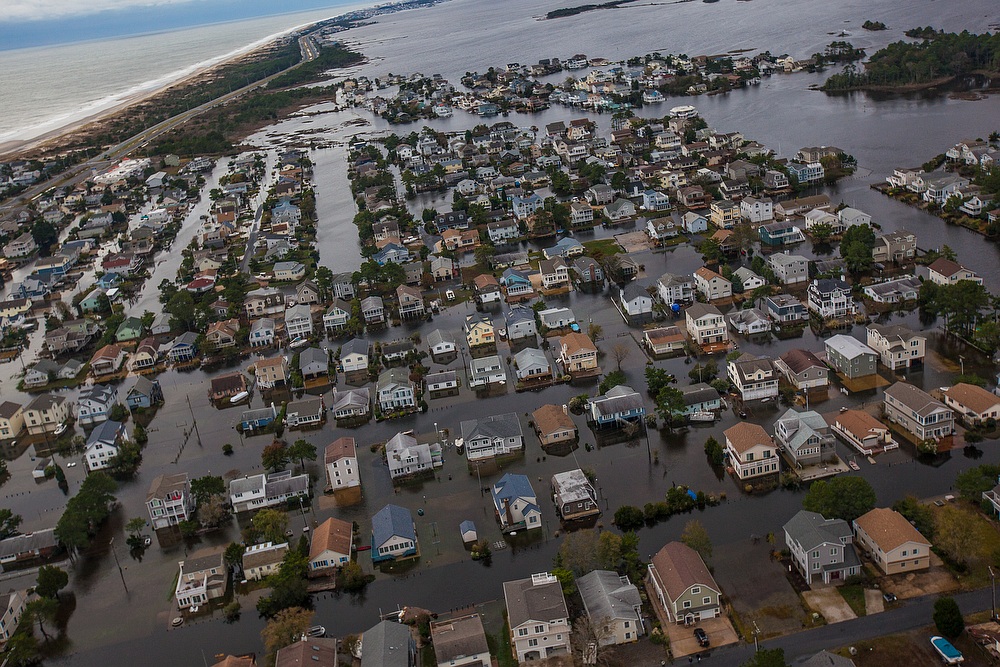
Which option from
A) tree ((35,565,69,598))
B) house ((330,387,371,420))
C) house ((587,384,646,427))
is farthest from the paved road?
tree ((35,565,69,598))

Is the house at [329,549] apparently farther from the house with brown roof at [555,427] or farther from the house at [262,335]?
the house at [262,335]

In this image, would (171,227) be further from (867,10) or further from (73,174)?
(867,10)

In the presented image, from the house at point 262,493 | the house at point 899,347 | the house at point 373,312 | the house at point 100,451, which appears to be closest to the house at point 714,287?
the house at point 899,347

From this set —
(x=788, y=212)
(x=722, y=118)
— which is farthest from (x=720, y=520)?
(x=722, y=118)

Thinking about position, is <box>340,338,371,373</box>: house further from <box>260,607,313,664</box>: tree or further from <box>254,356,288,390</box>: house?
<box>260,607,313,664</box>: tree

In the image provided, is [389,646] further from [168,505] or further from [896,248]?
[896,248]
